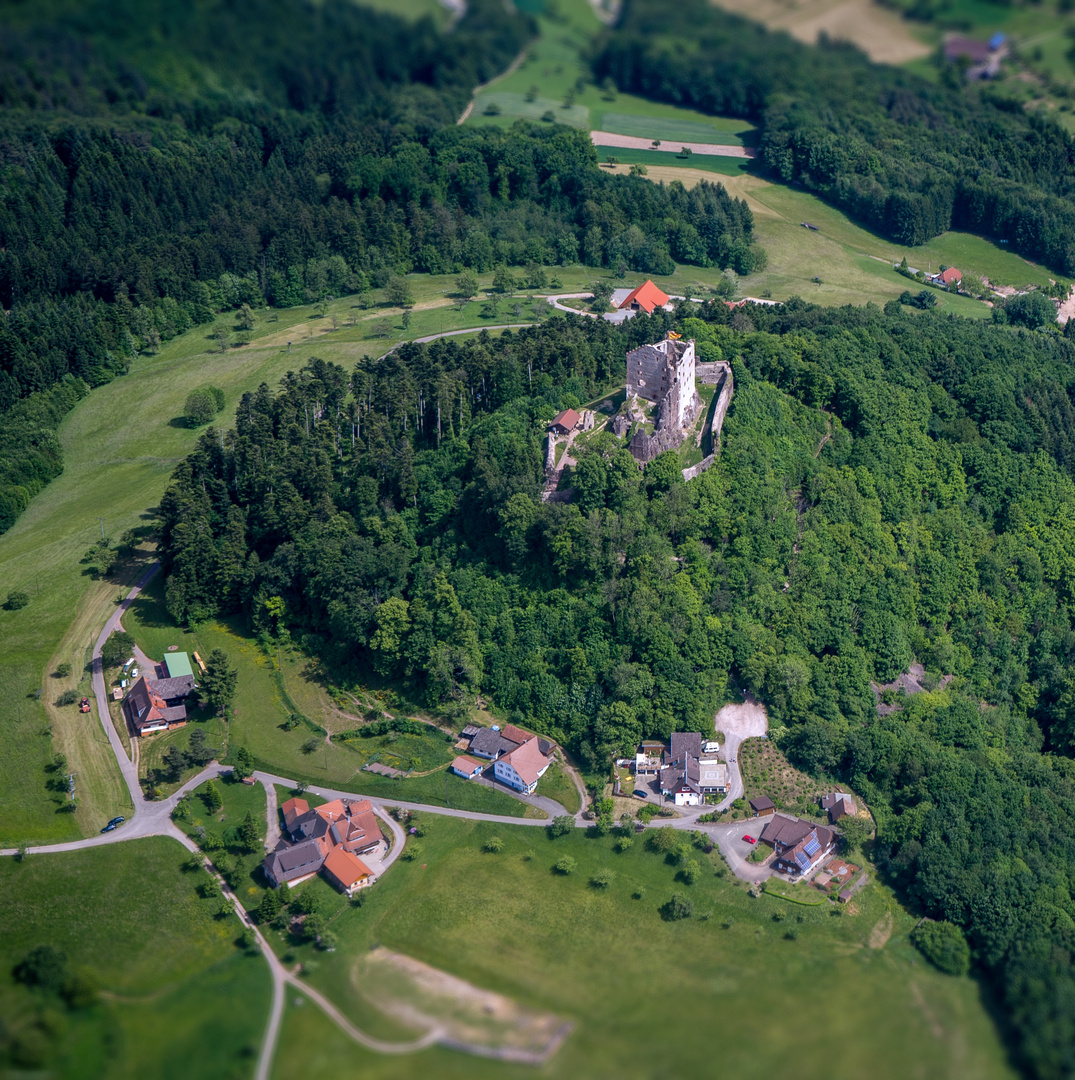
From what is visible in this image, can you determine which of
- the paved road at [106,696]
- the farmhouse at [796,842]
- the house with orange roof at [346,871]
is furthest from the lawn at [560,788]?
the paved road at [106,696]

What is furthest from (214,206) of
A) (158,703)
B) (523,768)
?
(523,768)

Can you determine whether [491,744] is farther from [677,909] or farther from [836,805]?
[836,805]

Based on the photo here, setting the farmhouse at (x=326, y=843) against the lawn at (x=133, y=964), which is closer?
the lawn at (x=133, y=964)

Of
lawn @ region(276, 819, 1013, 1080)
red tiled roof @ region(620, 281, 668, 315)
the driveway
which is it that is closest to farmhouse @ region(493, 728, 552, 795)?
lawn @ region(276, 819, 1013, 1080)

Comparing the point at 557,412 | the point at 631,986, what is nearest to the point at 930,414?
the point at 557,412

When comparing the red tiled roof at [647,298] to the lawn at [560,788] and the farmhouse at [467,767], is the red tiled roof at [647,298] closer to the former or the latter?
the lawn at [560,788]

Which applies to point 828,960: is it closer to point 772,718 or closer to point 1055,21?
point 772,718
